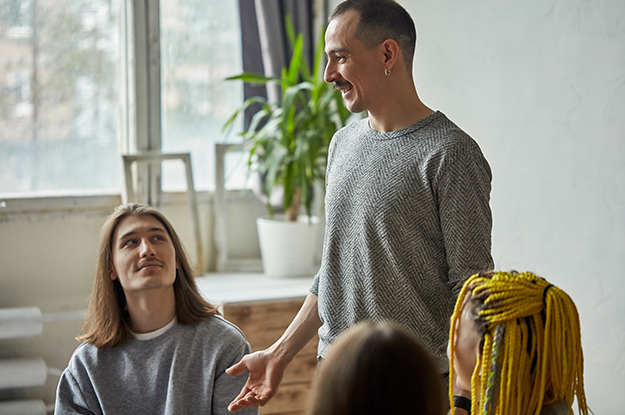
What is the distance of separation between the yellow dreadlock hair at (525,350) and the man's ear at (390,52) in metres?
0.58

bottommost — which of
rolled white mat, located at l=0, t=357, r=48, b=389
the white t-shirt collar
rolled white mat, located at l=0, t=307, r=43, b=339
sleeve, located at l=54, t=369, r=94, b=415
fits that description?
rolled white mat, located at l=0, t=357, r=48, b=389

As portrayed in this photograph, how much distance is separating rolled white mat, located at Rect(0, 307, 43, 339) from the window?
537 millimetres

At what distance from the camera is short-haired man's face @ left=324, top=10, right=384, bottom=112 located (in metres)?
1.35

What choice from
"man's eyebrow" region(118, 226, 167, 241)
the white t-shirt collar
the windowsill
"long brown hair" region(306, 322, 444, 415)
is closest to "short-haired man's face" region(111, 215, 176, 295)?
"man's eyebrow" region(118, 226, 167, 241)

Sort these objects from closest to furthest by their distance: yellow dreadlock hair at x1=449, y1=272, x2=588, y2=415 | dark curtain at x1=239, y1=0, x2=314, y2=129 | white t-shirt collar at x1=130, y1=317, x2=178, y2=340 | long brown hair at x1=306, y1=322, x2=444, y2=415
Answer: long brown hair at x1=306, y1=322, x2=444, y2=415, yellow dreadlock hair at x1=449, y1=272, x2=588, y2=415, white t-shirt collar at x1=130, y1=317, x2=178, y2=340, dark curtain at x1=239, y1=0, x2=314, y2=129

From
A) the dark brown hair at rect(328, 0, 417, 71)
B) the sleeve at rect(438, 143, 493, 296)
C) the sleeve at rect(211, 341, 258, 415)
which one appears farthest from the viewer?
the sleeve at rect(211, 341, 258, 415)

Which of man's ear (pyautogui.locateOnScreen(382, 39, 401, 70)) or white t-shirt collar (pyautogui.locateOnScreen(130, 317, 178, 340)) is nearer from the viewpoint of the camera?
man's ear (pyautogui.locateOnScreen(382, 39, 401, 70))

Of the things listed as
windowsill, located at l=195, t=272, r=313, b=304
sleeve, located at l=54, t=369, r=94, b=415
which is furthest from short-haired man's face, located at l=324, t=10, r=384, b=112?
windowsill, located at l=195, t=272, r=313, b=304

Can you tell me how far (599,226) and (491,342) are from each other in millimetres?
946

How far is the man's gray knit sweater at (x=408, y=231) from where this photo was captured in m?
1.20

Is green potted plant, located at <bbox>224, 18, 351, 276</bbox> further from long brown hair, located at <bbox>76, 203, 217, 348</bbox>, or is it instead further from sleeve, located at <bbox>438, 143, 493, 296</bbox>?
sleeve, located at <bbox>438, 143, 493, 296</bbox>

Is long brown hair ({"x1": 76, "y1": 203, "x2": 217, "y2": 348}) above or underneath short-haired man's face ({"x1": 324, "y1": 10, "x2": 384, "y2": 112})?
underneath

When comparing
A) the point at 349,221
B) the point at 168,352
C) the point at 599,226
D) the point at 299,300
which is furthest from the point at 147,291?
the point at 599,226

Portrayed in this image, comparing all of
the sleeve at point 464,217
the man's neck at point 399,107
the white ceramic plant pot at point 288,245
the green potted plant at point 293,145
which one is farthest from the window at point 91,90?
the sleeve at point 464,217
